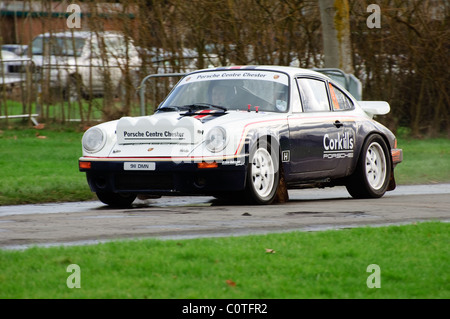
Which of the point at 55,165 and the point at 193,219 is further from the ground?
the point at 55,165

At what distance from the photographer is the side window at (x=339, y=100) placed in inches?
452

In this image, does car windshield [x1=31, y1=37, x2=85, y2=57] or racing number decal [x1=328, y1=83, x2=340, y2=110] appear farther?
car windshield [x1=31, y1=37, x2=85, y2=57]

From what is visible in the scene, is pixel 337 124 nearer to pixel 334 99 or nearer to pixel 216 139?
pixel 334 99

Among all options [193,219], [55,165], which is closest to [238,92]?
[193,219]

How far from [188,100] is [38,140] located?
7909 mm

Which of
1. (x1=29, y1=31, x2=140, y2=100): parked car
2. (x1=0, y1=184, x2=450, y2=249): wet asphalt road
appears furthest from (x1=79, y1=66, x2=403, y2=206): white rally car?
(x1=29, y1=31, x2=140, y2=100): parked car

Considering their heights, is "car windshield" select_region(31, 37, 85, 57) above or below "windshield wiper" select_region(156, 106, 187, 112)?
above

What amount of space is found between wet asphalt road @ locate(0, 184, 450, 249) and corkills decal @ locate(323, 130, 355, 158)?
1.80ft

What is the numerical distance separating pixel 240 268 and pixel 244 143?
362cm

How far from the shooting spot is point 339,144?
11102 millimetres

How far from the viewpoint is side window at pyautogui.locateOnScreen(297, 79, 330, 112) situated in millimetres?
10953

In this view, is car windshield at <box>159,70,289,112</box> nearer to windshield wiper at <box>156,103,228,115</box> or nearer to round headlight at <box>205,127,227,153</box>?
windshield wiper at <box>156,103,228,115</box>

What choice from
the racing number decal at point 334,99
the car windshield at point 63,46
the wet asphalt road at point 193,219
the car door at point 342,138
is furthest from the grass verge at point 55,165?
the racing number decal at point 334,99
